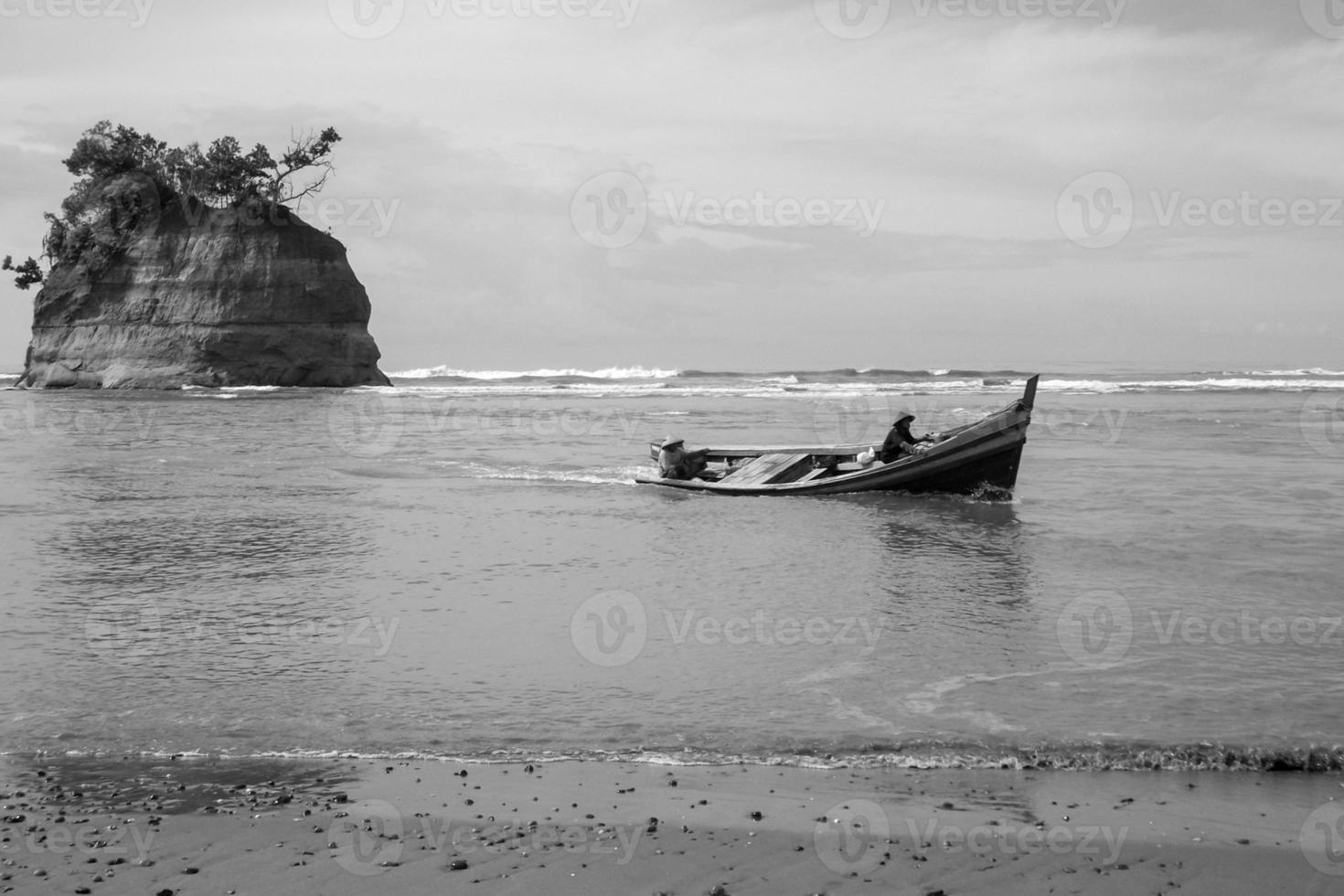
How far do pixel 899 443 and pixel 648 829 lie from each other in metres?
13.4

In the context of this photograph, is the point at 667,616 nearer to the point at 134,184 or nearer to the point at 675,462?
the point at 675,462

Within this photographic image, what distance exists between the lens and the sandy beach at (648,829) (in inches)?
192

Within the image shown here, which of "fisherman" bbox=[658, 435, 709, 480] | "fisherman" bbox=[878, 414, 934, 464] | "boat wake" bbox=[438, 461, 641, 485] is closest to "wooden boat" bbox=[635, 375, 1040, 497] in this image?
"fisherman" bbox=[878, 414, 934, 464]

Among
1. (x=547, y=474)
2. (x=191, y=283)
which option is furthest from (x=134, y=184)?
(x=547, y=474)

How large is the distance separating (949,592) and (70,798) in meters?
7.78

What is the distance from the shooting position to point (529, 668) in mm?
8281

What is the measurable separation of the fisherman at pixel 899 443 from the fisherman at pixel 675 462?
382 centimetres

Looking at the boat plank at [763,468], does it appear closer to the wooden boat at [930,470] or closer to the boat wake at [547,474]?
the wooden boat at [930,470]

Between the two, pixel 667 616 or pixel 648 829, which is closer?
pixel 648 829

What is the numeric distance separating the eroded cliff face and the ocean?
3688 cm

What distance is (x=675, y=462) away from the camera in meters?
20.3

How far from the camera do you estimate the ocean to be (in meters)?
6.91

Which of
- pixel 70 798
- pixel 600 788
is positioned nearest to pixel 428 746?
pixel 600 788

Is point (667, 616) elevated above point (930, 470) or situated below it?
below
